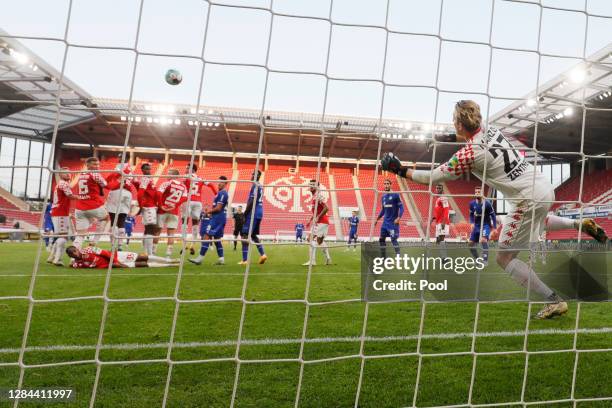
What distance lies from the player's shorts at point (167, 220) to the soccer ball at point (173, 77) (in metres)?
5.25

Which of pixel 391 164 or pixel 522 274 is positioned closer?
pixel 391 164

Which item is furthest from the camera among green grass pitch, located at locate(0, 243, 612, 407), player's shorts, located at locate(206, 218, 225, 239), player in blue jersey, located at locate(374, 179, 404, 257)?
player in blue jersey, located at locate(374, 179, 404, 257)

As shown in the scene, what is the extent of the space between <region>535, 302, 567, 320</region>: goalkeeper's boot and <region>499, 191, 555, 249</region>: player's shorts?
2.02 feet

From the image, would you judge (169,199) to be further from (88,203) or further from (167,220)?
(88,203)

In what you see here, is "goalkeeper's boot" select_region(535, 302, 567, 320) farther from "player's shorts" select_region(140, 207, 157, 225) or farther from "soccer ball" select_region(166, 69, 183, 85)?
"player's shorts" select_region(140, 207, 157, 225)

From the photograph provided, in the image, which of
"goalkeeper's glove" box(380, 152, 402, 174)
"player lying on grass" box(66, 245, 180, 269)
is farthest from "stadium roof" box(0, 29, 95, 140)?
"goalkeeper's glove" box(380, 152, 402, 174)

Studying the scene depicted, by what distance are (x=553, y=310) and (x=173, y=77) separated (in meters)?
3.81

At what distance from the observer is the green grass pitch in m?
2.14

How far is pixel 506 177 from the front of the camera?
3.30 m

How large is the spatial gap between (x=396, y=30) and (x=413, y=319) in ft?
7.82

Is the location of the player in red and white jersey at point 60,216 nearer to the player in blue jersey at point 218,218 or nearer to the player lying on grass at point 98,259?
the player lying on grass at point 98,259

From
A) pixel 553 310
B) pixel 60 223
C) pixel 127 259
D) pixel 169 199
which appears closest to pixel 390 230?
pixel 169 199

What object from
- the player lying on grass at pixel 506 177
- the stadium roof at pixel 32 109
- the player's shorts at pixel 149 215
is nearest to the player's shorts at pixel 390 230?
the player's shorts at pixel 149 215

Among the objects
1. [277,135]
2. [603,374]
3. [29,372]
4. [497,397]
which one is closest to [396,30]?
[497,397]
